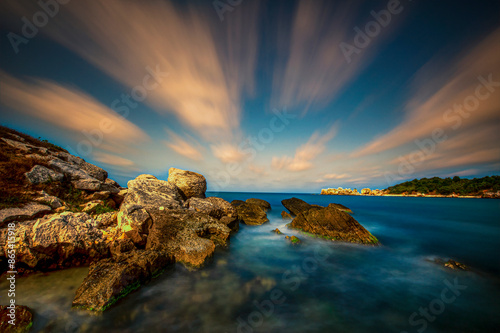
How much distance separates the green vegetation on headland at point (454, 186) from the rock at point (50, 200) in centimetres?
13643

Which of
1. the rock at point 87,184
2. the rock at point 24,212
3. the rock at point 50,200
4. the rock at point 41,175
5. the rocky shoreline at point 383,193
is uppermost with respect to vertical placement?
the rock at point 41,175

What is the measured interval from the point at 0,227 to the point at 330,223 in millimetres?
18465

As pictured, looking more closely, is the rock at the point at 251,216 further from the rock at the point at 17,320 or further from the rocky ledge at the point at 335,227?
the rock at the point at 17,320

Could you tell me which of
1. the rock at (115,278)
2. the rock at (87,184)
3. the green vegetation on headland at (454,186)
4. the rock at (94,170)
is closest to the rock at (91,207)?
the rock at (87,184)

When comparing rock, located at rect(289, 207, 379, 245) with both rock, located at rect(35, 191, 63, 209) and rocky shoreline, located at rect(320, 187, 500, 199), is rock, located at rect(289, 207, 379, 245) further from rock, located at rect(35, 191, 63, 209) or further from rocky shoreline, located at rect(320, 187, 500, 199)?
rocky shoreline, located at rect(320, 187, 500, 199)

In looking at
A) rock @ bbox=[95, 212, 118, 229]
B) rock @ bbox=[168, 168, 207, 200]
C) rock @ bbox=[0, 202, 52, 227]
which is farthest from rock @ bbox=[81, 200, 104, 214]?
rock @ bbox=[168, 168, 207, 200]

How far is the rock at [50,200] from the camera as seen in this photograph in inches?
324

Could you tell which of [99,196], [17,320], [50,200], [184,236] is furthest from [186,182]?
[17,320]

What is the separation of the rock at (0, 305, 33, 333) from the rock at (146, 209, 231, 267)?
404cm

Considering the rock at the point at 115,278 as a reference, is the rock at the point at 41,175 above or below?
above

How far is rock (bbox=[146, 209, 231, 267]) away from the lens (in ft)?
27.5

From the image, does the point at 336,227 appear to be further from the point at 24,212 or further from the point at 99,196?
the point at 24,212

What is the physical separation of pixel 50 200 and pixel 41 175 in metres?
2.28

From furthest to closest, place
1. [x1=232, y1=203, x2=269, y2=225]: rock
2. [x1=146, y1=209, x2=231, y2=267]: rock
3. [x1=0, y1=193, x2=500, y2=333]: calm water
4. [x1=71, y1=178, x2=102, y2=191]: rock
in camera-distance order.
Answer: [x1=232, y1=203, x2=269, y2=225]: rock, [x1=71, y1=178, x2=102, y2=191]: rock, [x1=146, y1=209, x2=231, y2=267]: rock, [x1=0, y1=193, x2=500, y2=333]: calm water
